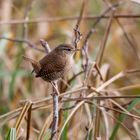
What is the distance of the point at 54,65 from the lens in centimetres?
305

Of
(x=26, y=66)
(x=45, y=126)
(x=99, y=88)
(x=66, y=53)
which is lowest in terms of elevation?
(x=45, y=126)

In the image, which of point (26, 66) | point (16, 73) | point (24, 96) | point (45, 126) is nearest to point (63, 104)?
point (45, 126)

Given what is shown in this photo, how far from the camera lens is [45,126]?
2.74 meters

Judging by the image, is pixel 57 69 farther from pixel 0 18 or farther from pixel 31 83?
pixel 0 18

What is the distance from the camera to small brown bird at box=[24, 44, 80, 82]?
2998mm

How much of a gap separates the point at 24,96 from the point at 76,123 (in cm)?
105

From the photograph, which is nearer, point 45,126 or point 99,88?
point 45,126

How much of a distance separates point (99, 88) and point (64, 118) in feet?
1.24

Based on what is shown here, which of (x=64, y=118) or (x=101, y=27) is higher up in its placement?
(x=101, y=27)

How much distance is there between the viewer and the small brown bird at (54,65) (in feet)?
9.84

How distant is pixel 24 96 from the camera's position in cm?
439

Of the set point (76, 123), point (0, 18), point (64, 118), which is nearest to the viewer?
point (64, 118)

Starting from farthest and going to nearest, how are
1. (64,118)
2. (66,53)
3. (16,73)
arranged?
(16,73) < (66,53) < (64,118)

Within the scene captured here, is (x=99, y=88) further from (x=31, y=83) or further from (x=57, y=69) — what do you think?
(x=31, y=83)
